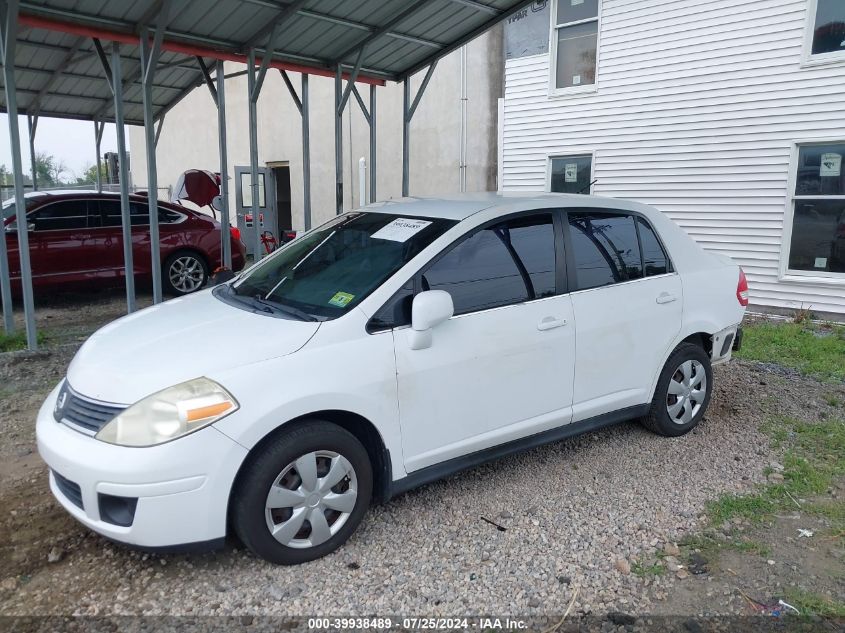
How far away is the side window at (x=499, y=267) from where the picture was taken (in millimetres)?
3436

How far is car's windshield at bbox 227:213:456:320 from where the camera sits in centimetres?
334

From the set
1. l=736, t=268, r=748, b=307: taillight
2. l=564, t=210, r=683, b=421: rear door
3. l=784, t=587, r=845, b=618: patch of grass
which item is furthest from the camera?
l=736, t=268, r=748, b=307: taillight

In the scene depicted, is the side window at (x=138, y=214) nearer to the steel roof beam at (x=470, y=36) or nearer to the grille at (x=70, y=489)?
the steel roof beam at (x=470, y=36)

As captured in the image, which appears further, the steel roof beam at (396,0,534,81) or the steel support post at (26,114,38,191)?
the steel support post at (26,114,38,191)

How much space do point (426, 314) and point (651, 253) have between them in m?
2.05

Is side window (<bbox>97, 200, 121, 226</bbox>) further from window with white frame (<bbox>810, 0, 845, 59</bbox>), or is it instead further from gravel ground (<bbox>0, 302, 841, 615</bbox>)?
window with white frame (<bbox>810, 0, 845, 59</bbox>)

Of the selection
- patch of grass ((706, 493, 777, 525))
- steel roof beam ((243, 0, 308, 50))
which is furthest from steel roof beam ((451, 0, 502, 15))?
patch of grass ((706, 493, 777, 525))

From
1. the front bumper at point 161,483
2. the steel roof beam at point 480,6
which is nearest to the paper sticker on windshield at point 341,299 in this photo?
the front bumper at point 161,483

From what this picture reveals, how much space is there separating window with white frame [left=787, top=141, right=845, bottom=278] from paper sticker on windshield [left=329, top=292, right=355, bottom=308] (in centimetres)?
822

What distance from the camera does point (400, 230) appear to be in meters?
3.70

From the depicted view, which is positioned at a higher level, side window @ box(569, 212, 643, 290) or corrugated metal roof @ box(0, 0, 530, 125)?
corrugated metal roof @ box(0, 0, 530, 125)

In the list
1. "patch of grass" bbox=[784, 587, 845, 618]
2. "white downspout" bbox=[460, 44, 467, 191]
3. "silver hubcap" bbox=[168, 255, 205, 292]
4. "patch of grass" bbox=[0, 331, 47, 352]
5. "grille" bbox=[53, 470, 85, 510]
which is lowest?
"patch of grass" bbox=[784, 587, 845, 618]

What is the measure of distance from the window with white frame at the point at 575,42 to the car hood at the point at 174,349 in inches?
369

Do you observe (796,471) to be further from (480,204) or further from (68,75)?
(68,75)
